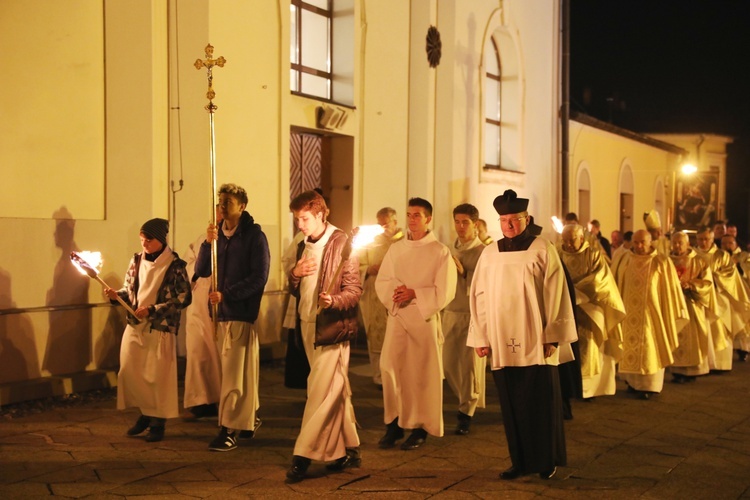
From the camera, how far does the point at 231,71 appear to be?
35.5ft

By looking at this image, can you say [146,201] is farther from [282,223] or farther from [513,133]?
[513,133]

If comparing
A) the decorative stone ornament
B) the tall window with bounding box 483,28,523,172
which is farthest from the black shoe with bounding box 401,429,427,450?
the tall window with bounding box 483,28,523,172

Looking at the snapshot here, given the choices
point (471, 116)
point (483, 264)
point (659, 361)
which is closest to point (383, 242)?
point (659, 361)

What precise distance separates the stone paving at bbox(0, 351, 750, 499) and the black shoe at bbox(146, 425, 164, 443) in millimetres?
66

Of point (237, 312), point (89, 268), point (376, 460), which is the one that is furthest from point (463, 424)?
point (89, 268)

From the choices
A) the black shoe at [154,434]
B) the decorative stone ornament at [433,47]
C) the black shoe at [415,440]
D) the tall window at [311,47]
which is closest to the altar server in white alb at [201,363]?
the black shoe at [154,434]

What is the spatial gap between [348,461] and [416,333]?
125 cm

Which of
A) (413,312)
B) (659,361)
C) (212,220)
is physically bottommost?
(659,361)

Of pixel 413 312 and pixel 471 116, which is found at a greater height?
pixel 471 116

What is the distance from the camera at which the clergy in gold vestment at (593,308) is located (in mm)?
9148

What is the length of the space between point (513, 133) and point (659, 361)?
8.96 m

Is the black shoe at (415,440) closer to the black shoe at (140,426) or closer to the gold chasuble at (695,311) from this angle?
the black shoe at (140,426)

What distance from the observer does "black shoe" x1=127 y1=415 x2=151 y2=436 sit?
23.9 ft

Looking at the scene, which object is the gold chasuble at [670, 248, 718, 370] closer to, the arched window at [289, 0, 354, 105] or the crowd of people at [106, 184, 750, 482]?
the crowd of people at [106, 184, 750, 482]
